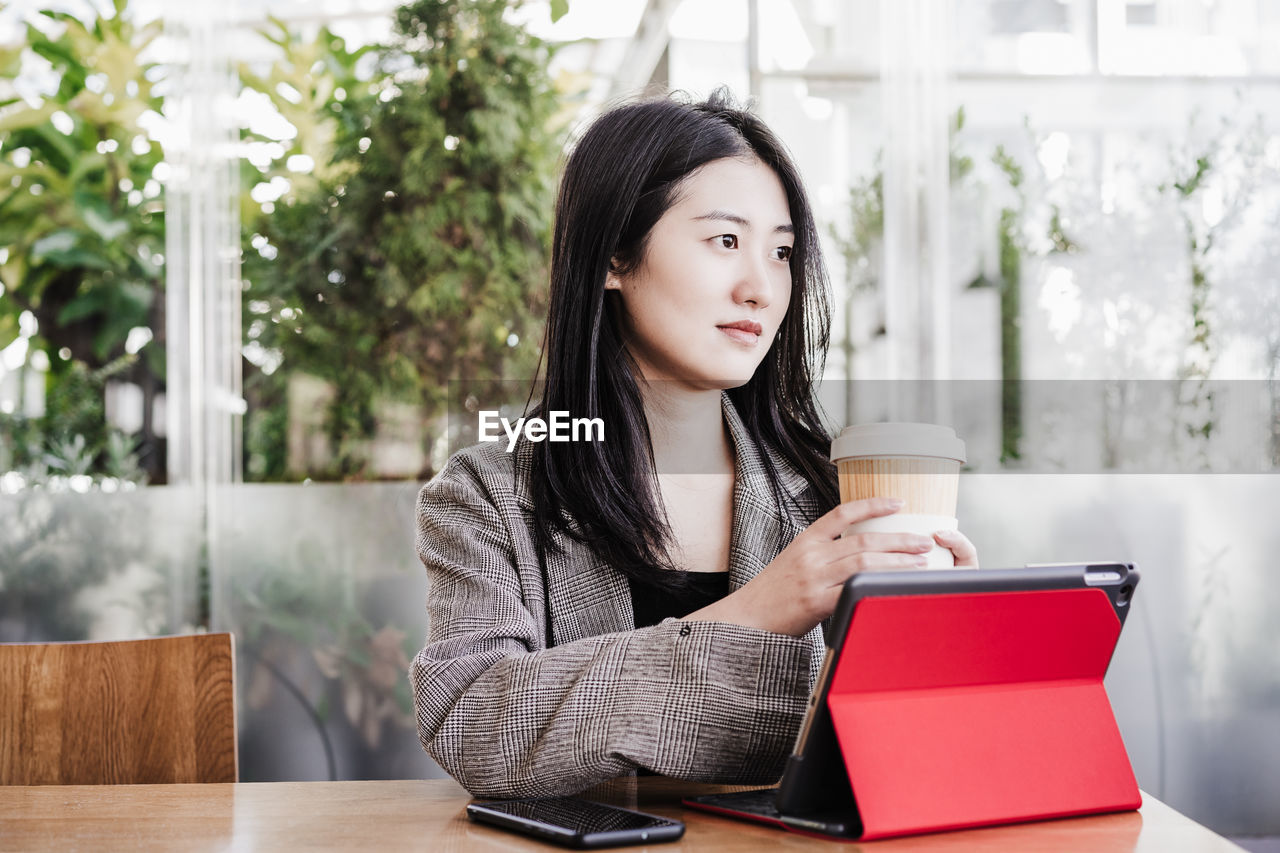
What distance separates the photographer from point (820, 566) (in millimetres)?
802

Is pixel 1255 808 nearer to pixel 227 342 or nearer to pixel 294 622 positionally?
pixel 294 622

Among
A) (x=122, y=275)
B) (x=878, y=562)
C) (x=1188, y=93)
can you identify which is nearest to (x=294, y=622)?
(x=122, y=275)

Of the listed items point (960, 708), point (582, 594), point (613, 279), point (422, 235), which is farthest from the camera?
point (422, 235)

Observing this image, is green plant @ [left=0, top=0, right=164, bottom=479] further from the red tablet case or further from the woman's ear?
the red tablet case

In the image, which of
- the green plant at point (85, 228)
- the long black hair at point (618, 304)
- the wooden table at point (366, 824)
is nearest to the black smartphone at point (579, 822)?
the wooden table at point (366, 824)

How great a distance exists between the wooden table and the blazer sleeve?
0.04m

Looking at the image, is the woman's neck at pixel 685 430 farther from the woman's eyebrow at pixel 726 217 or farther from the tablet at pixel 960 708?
the tablet at pixel 960 708

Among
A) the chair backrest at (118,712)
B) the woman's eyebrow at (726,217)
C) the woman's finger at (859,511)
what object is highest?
the woman's eyebrow at (726,217)

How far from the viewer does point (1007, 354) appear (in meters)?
2.46

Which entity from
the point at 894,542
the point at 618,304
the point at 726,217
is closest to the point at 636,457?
the point at 618,304

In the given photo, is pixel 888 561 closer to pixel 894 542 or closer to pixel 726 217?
pixel 894 542

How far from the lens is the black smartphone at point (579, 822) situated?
2.37 ft

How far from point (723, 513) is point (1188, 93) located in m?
1.81

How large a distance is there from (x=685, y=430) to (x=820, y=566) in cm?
48
